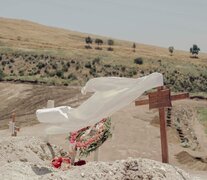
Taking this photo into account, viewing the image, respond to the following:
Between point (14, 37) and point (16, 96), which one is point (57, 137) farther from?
point (14, 37)

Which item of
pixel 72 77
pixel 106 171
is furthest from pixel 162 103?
pixel 72 77

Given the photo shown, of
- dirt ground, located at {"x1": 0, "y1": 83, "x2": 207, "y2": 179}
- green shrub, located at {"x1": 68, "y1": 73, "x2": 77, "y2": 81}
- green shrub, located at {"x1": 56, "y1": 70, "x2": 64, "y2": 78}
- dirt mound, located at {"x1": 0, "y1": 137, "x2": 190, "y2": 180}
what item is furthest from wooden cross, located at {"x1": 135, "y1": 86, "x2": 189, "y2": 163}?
green shrub, located at {"x1": 56, "y1": 70, "x2": 64, "y2": 78}

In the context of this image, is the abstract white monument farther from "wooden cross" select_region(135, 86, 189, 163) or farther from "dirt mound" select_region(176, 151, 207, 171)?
"dirt mound" select_region(176, 151, 207, 171)

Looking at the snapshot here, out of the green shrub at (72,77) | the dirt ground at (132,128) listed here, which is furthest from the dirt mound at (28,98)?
the green shrub at (72,77)

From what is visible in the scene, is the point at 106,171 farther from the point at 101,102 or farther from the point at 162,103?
the point at 162,103

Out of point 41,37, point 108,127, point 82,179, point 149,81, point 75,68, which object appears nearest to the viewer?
point 82,179

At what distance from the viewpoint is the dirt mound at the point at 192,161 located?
2166 centimetres

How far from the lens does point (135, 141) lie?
2528 centimetres

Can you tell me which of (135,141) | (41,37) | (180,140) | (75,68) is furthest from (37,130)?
(41,37)

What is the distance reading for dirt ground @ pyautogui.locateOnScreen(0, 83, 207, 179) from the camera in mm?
22614

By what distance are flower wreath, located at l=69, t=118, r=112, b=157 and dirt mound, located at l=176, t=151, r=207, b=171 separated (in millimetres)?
9257

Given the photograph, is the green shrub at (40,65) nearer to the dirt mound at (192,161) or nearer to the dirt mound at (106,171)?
the dirt mound at (192,161)

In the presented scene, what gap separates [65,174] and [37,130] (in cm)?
1725

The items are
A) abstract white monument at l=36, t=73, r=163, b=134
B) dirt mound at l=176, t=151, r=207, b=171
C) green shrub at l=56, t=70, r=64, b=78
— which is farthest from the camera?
green shrub at l=56, t=70, r=64, b=78
